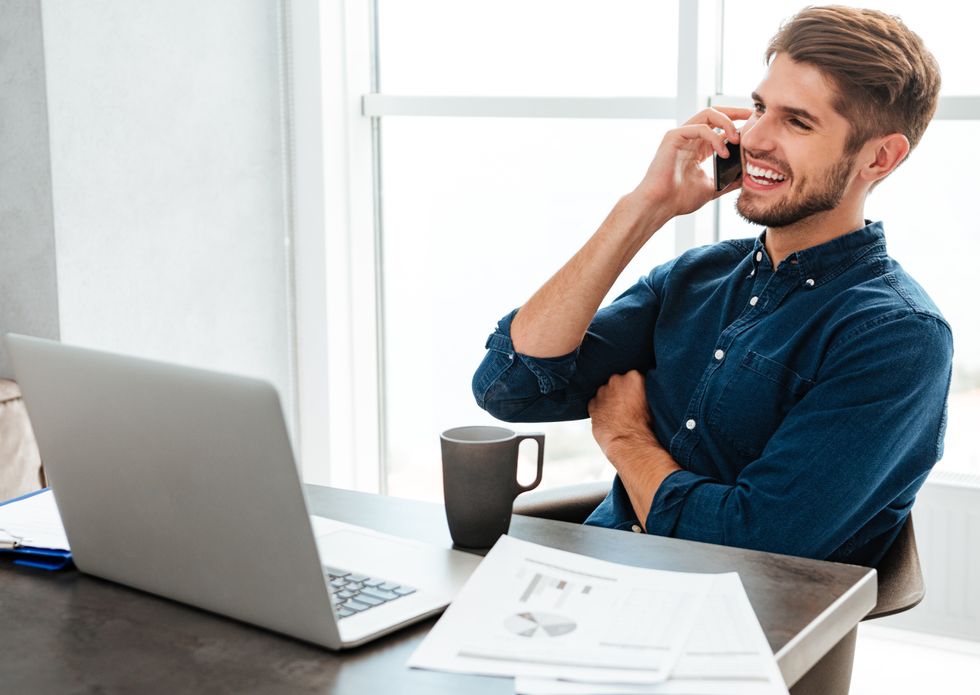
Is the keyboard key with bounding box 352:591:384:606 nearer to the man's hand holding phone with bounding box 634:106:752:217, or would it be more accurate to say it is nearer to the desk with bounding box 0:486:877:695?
the desk with bounding box 0:486:877:695

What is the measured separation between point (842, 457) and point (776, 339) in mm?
254

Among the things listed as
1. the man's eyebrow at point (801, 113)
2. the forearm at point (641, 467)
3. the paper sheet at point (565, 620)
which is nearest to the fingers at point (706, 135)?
the man's eyebrow at point (801, 113)

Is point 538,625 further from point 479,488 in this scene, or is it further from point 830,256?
point 830,256

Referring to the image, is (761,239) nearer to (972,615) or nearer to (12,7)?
(972,615)

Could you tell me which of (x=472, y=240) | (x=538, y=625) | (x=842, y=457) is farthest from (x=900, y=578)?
(x=472, y=240)

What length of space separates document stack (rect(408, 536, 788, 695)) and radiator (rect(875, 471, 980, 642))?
1.67 m

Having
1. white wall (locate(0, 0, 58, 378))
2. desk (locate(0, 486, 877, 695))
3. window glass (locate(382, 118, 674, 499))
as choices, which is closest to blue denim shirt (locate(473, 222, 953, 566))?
desk (locate(0, 486, 877, 695))

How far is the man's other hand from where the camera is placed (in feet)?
5.90

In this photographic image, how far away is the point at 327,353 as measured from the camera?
3.26 m

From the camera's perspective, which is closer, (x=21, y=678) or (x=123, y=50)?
(x=21, y=678)

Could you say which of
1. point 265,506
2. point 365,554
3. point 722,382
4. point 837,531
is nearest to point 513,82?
point 722,382

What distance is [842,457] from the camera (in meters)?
1.52

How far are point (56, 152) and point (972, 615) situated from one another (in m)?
2.23

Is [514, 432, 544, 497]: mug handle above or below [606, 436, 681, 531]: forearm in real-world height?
above
